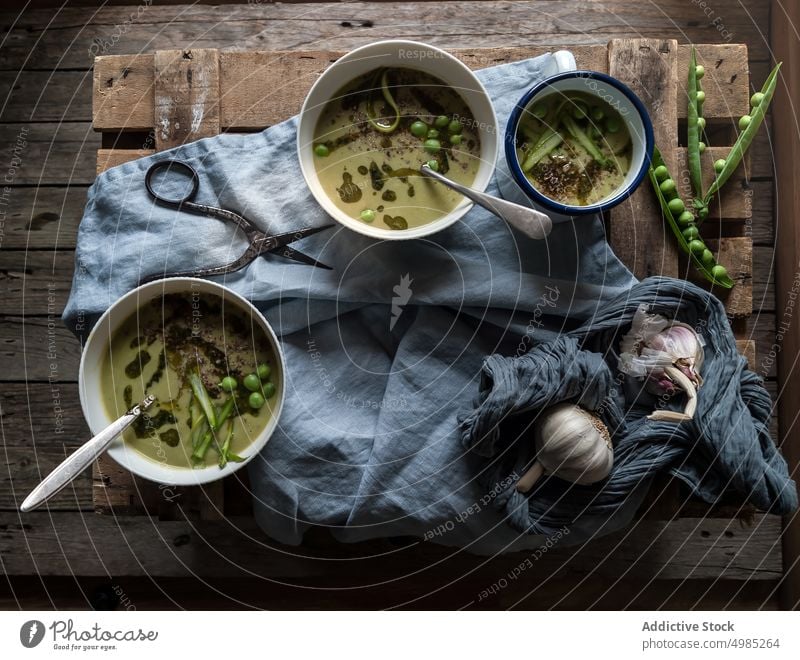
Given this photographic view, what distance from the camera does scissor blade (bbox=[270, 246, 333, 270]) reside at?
0.80 metres

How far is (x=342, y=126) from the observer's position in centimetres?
78

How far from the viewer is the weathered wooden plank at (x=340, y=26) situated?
1.00m

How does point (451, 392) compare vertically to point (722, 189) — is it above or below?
below

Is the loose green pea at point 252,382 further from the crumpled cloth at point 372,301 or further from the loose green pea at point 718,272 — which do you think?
the loose green pea at point 718,272

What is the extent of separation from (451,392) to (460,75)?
345 mm

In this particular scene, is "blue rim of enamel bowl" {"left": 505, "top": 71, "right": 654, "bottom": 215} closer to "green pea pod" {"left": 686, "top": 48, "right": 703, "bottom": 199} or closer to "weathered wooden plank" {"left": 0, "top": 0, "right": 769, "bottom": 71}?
"green pea pod" {"left": 686, "top": 48, "right": 703, "bottom": 199}

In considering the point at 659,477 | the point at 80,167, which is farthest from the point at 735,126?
the point at 80,167

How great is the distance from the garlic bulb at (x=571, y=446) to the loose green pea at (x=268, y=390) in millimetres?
284

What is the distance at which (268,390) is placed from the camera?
770 millimetres

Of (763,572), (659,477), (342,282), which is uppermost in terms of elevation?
(342,282)

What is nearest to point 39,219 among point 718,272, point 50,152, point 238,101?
point 50,152

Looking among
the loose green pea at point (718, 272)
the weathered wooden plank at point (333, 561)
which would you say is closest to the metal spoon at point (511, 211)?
the loose green pea at point (718, 272)

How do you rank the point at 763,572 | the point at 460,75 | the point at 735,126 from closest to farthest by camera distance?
the point at 460,75 → the point at 735,126 → the point at 763,572
